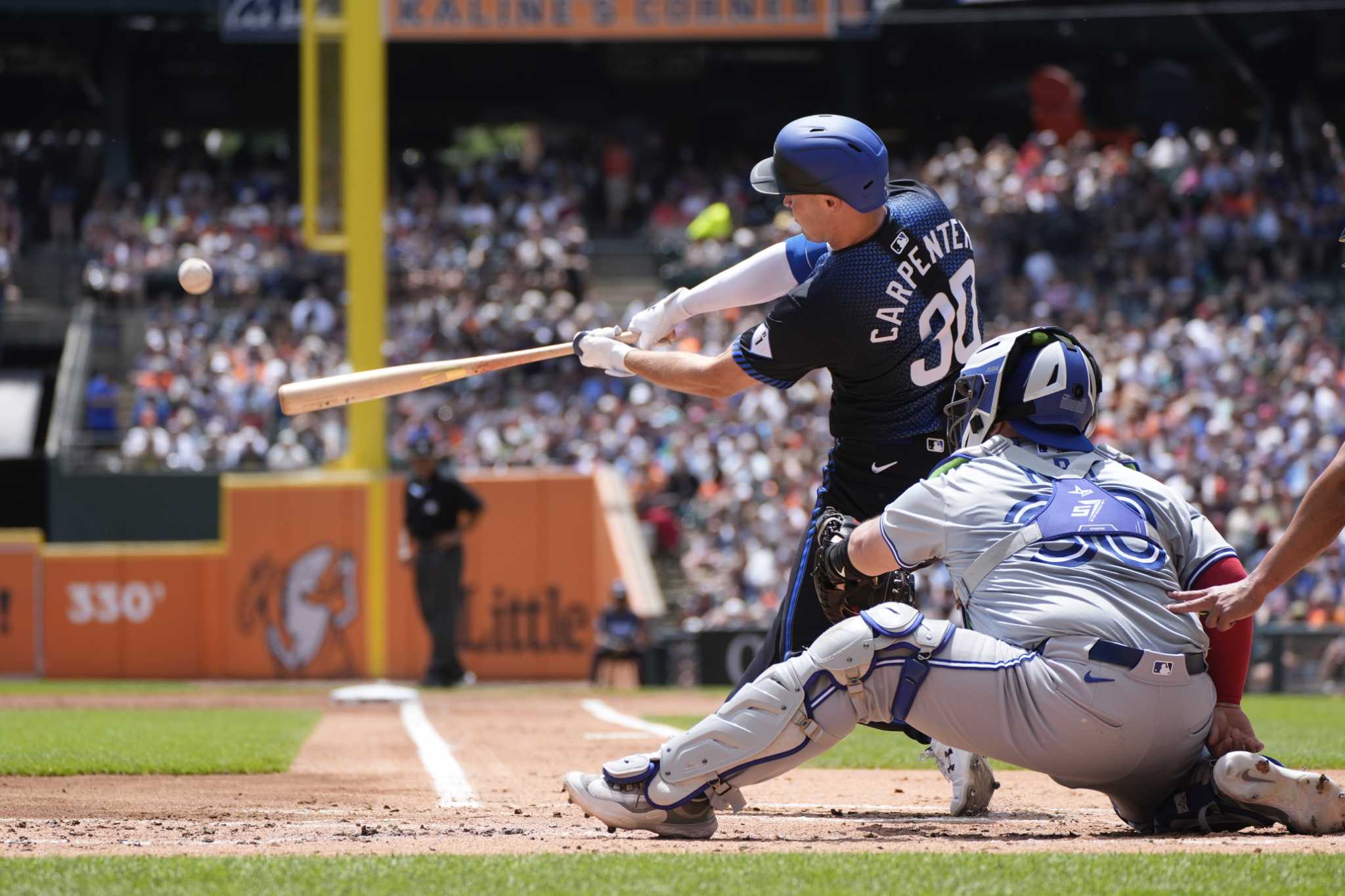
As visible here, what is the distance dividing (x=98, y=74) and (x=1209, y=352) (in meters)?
19.4

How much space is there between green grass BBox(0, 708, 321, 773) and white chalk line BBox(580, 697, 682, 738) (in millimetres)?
1644

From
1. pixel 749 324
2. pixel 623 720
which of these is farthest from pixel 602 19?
pixel 623 720

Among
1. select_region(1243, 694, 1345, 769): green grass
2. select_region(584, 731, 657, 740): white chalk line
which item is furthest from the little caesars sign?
select_region(584, 731, 657, 740): white chalk line

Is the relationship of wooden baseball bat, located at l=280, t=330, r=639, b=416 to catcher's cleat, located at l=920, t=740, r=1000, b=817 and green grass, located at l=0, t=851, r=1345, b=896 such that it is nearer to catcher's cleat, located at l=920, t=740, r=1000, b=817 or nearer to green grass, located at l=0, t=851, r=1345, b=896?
catcher's cleat, located at l=920, t=740, r=1000, b=817

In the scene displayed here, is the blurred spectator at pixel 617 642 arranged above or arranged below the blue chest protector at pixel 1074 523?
below

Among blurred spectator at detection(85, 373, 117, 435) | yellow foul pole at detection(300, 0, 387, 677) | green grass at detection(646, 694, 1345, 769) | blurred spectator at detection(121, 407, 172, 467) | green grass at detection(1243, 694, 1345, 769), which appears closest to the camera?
green grass at detection(1243, 694, 1345, 769)

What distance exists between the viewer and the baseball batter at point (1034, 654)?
4141 millimetres

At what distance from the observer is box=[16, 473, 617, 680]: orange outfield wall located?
52.6ft

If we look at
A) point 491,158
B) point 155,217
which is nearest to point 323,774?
point 155,217

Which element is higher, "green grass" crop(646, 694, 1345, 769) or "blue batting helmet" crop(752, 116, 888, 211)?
"blue batting helmet" crop(752, 116, 888, 211)

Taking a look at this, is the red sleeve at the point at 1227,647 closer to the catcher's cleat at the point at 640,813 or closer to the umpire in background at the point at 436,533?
the catcher's cleat at the point at 640,813

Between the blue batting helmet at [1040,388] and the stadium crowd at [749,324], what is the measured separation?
1188 cm

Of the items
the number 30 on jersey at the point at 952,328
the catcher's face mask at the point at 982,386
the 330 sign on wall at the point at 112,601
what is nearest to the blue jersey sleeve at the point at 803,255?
the number 30 on jersey at the point at 952,328

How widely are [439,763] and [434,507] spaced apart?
23.6ft
